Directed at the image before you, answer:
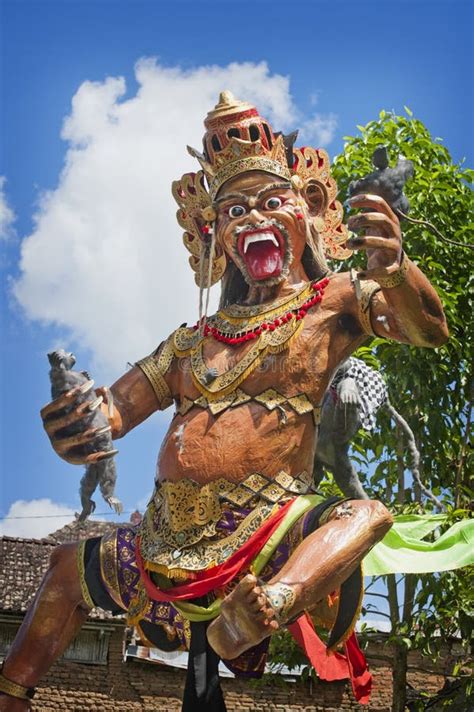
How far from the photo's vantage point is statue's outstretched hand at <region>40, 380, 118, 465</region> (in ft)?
13.9

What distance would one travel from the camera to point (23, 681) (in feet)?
14.8

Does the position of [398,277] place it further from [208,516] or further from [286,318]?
[208,516]

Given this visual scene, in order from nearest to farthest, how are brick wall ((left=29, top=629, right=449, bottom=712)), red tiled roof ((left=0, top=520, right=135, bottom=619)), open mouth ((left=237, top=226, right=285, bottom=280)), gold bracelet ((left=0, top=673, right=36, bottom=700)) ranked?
1. gold bracelet ((left=0, top=673, right=36, bottom=700))
2. open mouth ((left=237, top=226, right=285, bottom=280))
3. red tiled roof ((left=0, top=520, right=135, bottom=619))
4. brick wall ((left=29, top=629, right=449, bottom=712))

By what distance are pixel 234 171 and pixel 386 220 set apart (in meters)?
0.97

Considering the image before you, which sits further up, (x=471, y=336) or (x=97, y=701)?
(x=471, y=336)

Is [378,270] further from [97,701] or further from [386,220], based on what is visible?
[97,701]

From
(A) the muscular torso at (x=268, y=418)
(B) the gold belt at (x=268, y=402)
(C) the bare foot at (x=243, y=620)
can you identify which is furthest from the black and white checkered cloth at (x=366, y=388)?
(C) the bare foot at (x=243, y=620)

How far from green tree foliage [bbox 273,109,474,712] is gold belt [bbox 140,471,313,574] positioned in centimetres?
387

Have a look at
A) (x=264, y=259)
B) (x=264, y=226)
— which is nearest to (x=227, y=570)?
(x=264, y=259)

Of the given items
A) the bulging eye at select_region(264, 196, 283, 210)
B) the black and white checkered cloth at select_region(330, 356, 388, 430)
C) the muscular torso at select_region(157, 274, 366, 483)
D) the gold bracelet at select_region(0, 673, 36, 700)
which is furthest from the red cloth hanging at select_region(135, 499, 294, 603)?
the bulging eye at select_region(264, 196, 283, 210)

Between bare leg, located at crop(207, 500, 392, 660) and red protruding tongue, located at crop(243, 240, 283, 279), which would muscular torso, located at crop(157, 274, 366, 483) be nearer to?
red protruding tongue, located at crop(243, 240, 283, 279)

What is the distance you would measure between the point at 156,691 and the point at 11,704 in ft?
31.3

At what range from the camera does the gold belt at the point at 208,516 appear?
4.29 m

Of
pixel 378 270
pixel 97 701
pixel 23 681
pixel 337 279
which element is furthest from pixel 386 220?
pixel 97 701
